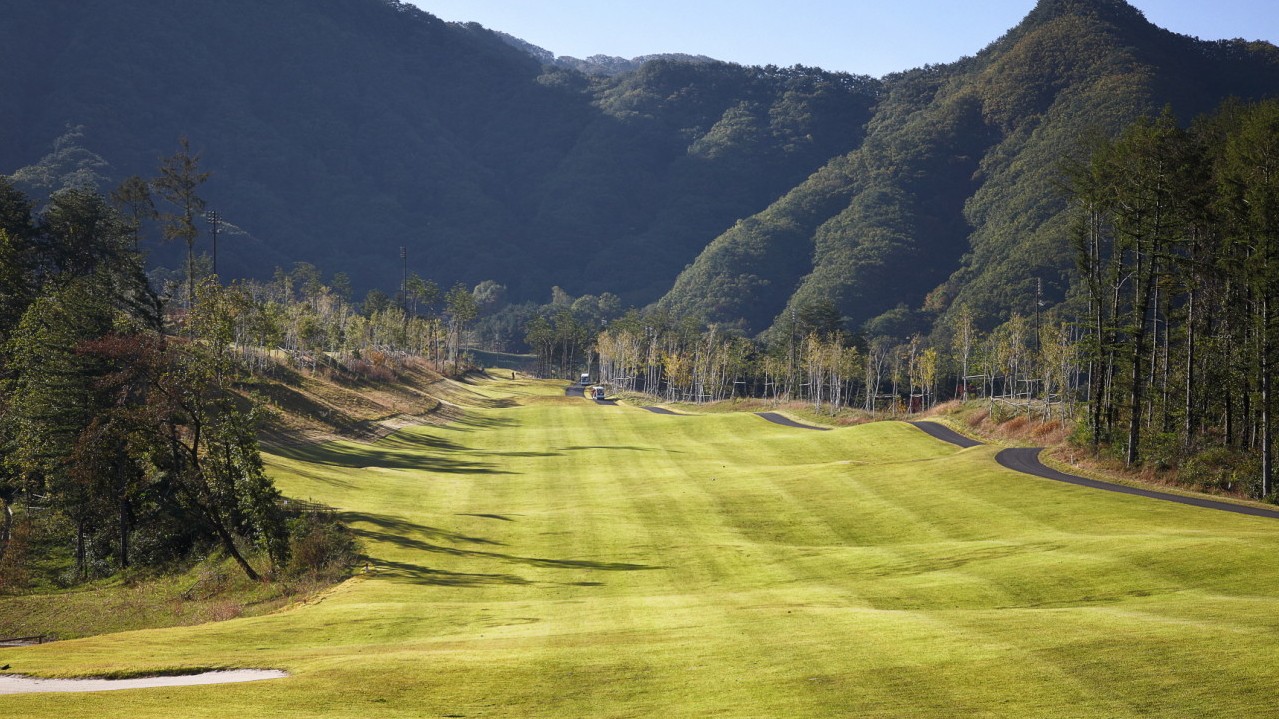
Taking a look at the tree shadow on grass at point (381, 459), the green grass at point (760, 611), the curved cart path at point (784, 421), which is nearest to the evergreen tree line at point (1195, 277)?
the green grass at point (760, 611)

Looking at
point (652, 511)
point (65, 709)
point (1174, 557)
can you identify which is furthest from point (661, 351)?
point (65, 709)

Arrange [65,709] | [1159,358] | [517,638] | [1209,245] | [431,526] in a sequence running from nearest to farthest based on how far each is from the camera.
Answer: [65,709] < [517,638] < [431,526] < [1209,245] < [1159,358]

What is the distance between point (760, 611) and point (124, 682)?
13492 mm

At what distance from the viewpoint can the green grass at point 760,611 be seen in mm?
14445

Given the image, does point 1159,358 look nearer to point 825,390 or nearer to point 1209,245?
point 1209,245

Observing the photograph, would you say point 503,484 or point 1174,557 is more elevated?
point 1174,557

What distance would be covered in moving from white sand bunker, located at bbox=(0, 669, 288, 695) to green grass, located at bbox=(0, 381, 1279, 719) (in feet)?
1.64

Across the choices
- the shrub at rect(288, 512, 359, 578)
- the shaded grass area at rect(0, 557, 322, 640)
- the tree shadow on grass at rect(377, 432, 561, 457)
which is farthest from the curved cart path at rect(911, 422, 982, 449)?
the shaded grass area at rect(0, 557, 322, 640)

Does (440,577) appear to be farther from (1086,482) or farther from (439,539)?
(1086,482)

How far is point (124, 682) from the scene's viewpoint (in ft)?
54.1

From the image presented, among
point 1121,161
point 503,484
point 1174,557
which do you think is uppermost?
point 1121,161

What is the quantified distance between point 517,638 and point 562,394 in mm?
124893

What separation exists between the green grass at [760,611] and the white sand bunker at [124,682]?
0.50m

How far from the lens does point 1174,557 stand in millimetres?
24656
